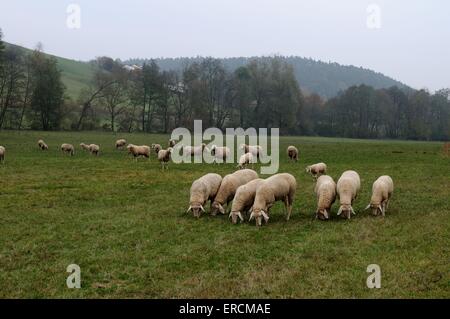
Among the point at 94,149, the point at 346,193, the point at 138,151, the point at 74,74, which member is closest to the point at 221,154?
the point at 138,151

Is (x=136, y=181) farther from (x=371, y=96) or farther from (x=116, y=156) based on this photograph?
(x=371, y=96)

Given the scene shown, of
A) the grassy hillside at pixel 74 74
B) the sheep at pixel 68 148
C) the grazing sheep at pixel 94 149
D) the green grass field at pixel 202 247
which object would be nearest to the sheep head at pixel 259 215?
the green grass field at pixel 202 247

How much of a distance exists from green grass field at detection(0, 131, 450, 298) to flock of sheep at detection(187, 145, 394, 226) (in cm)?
43

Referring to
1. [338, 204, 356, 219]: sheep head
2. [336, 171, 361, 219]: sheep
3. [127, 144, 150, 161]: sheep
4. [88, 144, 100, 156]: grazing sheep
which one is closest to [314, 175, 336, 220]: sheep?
[336, 171, 361, 219]: sheep

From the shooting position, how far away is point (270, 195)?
1435 cm

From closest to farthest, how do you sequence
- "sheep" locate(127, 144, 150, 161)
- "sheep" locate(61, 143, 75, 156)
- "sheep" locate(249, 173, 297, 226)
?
1. "sheep" locate(249, 173, 297, 226)
2. "sheep" locate(127, 144, 150, 161)
3. "sheep" locate(61, 143, 75, 156)

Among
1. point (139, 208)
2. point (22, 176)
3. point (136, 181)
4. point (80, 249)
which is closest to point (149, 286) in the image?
point (80, 249)

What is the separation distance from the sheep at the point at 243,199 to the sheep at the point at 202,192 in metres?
1.31

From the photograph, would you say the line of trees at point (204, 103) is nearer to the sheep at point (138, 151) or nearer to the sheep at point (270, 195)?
the sheep at point (138, 151)

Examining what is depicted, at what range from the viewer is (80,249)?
1135cm

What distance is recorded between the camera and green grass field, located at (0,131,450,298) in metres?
8.66

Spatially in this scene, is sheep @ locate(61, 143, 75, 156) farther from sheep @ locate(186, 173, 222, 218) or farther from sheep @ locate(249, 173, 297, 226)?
sheep @ locate(249, 173, 297, 226)

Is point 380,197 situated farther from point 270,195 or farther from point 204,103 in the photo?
point 204,103

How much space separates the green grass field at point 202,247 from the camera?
866 cm
